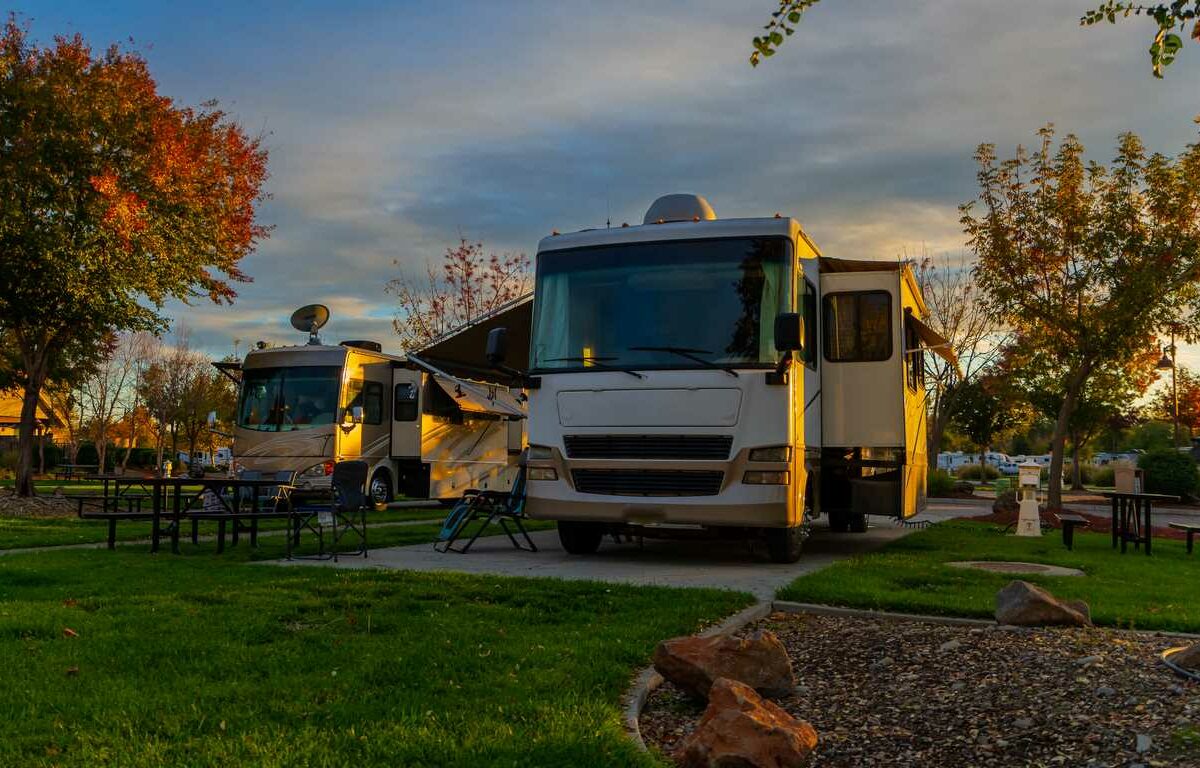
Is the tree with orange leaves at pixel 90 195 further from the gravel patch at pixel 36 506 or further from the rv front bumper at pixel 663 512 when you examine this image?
the rv front bumper at pixel 663 512

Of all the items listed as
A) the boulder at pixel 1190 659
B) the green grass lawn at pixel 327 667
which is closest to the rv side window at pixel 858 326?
the green grass lawn at pixel 327 667

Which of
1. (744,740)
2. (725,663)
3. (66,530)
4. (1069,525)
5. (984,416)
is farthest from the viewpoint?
(984,416)

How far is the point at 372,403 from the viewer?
19016mm

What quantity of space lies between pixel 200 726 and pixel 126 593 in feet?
11.5

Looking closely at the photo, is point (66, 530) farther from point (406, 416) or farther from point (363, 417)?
point (406, 416)

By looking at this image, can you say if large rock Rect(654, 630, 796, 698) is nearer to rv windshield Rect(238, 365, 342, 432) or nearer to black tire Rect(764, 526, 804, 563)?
black tire Rect(764, 526, 804, 563)

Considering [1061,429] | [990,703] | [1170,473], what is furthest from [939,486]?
[990,703]

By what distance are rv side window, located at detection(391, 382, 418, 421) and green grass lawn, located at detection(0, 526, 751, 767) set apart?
11.9m

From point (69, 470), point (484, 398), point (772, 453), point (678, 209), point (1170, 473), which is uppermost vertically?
point (678, 209)

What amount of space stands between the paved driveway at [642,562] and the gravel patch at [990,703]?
2058 mm

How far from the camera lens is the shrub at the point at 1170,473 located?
90.5 ft

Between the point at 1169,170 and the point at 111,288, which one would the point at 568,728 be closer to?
the point at 111,288

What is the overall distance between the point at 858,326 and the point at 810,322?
2.42 ft

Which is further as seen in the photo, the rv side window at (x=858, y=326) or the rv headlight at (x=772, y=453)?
the rv side window at (x=858, y=326)
